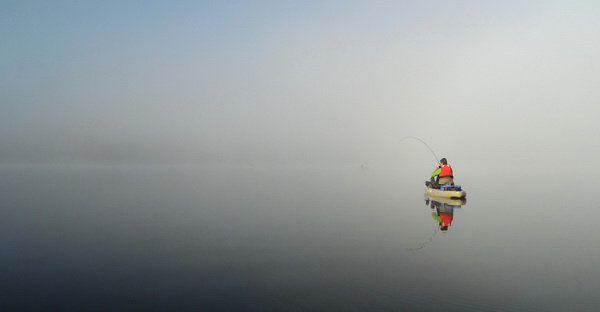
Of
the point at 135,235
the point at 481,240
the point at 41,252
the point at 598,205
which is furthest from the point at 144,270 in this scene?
the point at 598,205

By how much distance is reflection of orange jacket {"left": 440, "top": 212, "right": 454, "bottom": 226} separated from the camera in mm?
28797

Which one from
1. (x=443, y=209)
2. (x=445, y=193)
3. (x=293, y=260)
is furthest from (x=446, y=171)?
(x=293, y=260)

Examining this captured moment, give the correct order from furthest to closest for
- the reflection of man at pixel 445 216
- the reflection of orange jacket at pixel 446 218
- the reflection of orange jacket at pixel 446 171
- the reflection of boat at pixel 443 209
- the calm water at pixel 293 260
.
Result: 1. the reflection of orange jacket at pixel 446 171
2. the reflection of boat at pixel 443 209
3. the reflection of orange jacket at pixel 446 218
4. the reflection of man at pixel 445 216
5. the calm water at pixel 293 260

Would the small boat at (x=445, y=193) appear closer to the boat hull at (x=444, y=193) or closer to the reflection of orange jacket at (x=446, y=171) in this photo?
the boat hull at (x=444, y=193)

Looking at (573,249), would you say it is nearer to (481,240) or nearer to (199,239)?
(481,240)

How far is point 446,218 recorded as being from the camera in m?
31.1

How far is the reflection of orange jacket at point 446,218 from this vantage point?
2880 cm

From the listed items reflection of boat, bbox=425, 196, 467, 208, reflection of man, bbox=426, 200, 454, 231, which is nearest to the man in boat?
reflection of boat, bbox=425, 196, 467, 208

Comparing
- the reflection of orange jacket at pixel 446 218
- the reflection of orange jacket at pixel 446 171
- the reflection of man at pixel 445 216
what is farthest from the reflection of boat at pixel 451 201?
the reflection of orange jacket at pixel 446 218

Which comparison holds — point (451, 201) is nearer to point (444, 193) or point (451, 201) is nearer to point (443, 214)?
point (444, 193)

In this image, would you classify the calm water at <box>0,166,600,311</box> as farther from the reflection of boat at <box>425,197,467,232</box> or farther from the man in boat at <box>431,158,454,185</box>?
the man in boat at <box>431,158,454,185</box>

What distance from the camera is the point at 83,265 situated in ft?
54.6

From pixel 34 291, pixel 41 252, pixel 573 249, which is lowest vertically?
pixel 34 291

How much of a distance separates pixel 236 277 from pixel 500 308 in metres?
8.23
